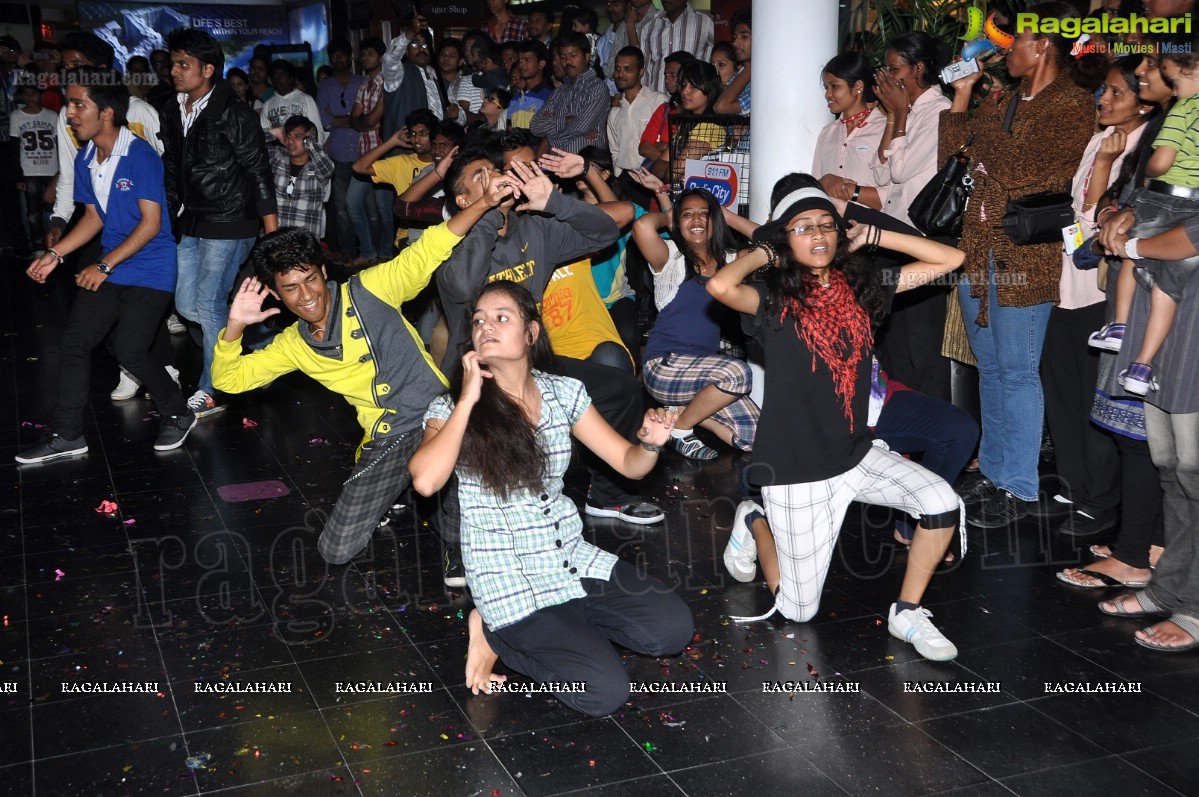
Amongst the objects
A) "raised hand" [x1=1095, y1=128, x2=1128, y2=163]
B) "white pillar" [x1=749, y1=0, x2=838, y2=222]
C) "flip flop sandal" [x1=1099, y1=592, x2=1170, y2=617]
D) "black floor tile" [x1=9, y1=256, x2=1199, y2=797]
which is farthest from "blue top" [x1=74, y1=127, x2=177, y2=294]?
"flip flop sandal" [x1=1099, y1=592, x2=1170, y2=617]

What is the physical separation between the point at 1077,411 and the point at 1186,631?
1414 mm

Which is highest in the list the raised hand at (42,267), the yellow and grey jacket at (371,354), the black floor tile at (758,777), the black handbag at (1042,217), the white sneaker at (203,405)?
the black handbag at (1042,217)

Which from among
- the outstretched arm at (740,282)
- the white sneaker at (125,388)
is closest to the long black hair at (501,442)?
the outstretched arm at (740,282)

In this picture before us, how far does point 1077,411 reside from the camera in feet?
16.9

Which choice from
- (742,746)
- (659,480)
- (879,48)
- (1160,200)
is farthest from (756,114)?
(742,746)

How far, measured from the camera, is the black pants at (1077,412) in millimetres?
4918

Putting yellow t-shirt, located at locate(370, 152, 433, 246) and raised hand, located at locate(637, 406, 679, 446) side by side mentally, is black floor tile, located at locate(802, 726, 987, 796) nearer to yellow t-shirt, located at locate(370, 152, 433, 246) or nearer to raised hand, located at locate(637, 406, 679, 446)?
raised hand, located at locate(637, 406, 679, 446)

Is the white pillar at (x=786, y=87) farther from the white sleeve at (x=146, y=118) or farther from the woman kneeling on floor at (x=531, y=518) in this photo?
the white sleeve at (x=146, y=118)

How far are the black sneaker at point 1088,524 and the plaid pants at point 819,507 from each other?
1.25 meters

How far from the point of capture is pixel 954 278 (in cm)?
534

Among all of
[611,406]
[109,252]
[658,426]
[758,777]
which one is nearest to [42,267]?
[109,252]

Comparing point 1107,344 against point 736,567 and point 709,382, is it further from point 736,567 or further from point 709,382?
point 709,382

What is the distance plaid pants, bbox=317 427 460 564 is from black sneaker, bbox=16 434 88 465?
95.4 inches

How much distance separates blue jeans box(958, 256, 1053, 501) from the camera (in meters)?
5.02
